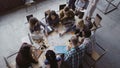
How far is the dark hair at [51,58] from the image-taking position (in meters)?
3.31

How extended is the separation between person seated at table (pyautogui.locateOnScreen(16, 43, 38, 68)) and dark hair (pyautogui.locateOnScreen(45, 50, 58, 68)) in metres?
0.37

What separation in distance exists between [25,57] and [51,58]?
1.68 feet

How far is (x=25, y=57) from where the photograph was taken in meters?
3.46

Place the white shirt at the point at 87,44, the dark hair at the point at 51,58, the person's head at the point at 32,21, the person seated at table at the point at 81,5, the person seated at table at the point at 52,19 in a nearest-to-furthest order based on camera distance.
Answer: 1. the dark hair at the point at 51,58
2. the white shirt at the point at 87,44
3. the person's head at the point at 32,21
4. the person seated at table at the point at 52,19
5. the person seated at table at the point at 81,5

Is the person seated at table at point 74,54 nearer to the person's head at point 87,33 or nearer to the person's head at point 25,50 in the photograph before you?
the person's head at point 87,33

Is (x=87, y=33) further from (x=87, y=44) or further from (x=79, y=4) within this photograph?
(x=79, y=4)

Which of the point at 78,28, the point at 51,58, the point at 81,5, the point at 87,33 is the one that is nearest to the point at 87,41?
the point at 87,33

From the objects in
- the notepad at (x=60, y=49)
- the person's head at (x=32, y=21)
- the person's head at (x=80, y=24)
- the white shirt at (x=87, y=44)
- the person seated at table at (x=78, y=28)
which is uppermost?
the person's head at (x=32, y=21)

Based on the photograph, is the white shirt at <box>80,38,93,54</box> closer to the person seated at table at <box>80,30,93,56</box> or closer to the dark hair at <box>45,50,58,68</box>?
the person seated at table at <box>80,30,93,56</box>

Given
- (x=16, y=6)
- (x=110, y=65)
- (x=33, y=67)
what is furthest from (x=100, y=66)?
(x=16, y=6)

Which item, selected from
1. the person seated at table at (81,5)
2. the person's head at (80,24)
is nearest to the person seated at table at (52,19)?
the person's head at (80,24)

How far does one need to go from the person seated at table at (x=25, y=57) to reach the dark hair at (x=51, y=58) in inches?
14.4

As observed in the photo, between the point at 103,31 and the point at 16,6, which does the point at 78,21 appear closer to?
the point at 103,31

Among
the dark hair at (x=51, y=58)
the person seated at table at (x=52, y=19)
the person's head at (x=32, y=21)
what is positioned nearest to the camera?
the dark hair at (x=51, y=58)
